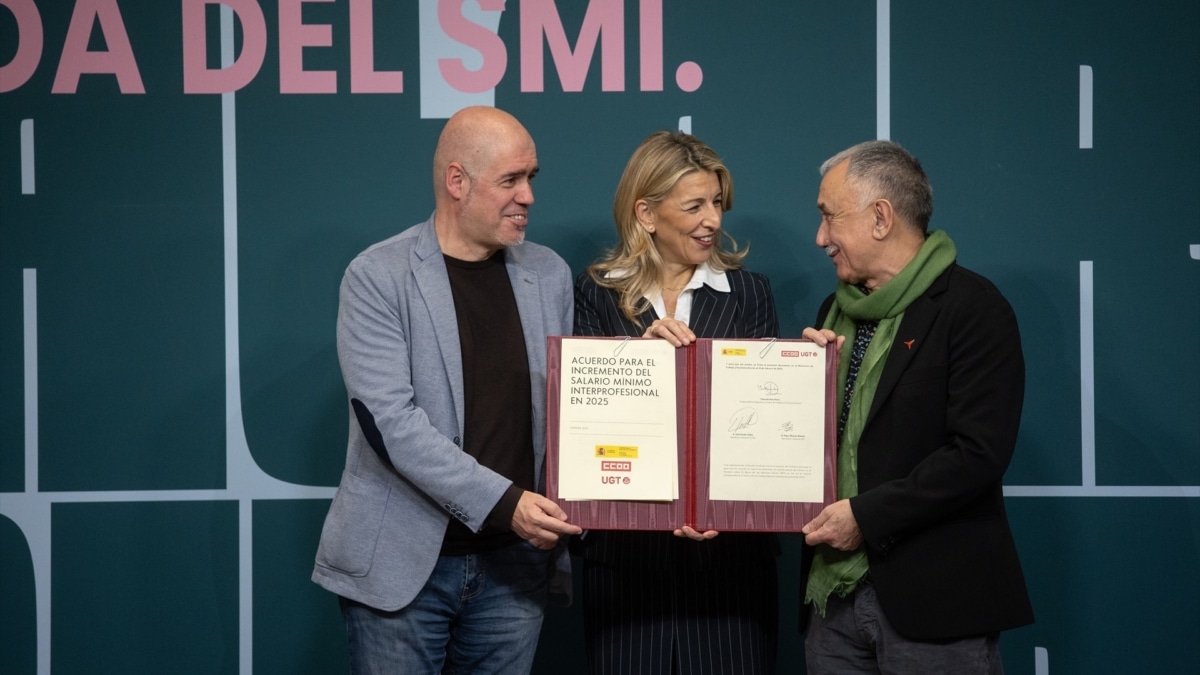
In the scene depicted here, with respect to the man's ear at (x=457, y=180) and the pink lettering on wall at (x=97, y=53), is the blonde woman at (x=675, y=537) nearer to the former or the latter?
the man's ear at (x=457, y=180)

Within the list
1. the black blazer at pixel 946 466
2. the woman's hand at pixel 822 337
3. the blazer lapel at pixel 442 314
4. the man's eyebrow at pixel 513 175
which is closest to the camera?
the black blazer at pixel 946 466

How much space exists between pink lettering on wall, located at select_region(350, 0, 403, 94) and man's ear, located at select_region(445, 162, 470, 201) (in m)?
0.87

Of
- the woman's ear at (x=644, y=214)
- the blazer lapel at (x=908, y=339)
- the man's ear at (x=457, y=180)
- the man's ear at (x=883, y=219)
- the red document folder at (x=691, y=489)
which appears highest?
the man's ear at (x=457, y=180)

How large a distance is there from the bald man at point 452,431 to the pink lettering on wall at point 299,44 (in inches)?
36.3

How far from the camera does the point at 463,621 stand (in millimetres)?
2555

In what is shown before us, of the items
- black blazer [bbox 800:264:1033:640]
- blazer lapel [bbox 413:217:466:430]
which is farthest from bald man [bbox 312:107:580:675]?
black blazer [bbox 800:264:1033:640]

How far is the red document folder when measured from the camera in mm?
2340

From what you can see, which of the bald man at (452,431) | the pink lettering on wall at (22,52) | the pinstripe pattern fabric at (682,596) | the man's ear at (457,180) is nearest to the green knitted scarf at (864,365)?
the pinstripe pattern fabric at (682,596)

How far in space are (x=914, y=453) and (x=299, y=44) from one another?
2.22m

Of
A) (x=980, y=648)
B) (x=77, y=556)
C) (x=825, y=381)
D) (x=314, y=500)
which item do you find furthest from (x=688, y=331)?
(x=77, y=556)

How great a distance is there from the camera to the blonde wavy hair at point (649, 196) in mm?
2643

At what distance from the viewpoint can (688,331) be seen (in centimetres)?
238

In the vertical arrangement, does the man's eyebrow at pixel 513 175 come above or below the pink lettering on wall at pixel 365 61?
below

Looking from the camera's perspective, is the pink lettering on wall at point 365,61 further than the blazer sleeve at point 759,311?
Yes
